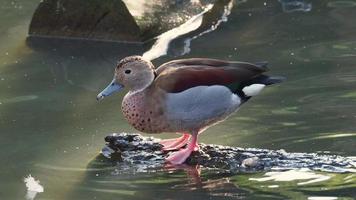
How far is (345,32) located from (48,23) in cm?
344

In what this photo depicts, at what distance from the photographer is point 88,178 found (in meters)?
5.34

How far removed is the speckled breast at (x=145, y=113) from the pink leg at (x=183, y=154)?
0.19 metres

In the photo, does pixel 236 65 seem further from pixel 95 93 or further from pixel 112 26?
pixel 112 26

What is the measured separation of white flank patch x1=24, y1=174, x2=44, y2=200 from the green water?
4 centimetres

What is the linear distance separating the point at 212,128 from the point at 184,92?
0.96 meters

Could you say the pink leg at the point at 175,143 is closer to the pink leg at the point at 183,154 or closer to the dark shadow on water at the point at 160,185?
the pink leg at the point at 183,154

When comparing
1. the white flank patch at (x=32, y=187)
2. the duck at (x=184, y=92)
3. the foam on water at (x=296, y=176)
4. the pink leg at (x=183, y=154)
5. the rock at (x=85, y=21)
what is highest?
the duck at (x=184, y=92)

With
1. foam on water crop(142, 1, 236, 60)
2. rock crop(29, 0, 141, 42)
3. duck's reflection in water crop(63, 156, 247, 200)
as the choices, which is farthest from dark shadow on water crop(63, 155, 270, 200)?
rock crop(29, 0, 141, 42)

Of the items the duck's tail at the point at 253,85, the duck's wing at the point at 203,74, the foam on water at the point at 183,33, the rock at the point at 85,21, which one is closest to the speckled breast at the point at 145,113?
the duck's wing at the point at 203,74

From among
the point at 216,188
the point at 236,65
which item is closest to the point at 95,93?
the point at 236,65

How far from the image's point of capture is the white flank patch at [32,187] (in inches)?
201

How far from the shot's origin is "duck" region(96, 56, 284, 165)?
541 centimetres

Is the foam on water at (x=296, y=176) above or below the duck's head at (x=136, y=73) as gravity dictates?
below

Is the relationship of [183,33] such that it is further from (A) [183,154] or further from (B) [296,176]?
(B) [296,176]
